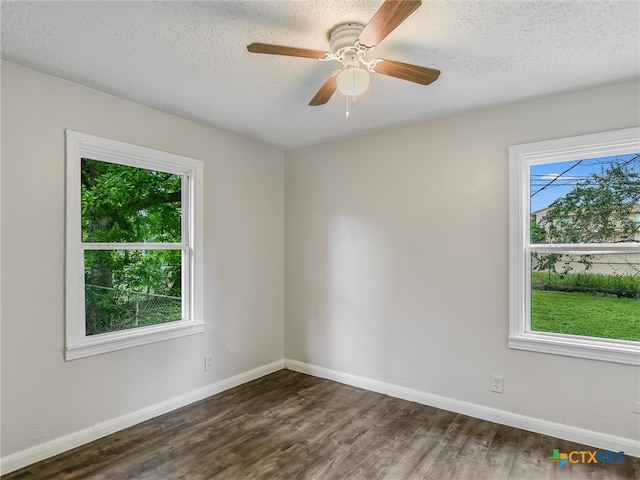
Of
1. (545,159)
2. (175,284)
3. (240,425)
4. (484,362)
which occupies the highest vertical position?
(545,159)

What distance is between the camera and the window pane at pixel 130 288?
2.74 m

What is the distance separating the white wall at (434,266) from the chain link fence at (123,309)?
1417 mm

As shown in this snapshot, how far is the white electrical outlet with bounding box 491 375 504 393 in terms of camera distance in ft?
9.59

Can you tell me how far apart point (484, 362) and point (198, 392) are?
8.00 feet

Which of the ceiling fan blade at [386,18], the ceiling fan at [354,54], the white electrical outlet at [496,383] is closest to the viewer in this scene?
the ceiling fan blade at [386,18]

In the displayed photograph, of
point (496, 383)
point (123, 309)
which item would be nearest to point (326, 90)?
point (123, 309)

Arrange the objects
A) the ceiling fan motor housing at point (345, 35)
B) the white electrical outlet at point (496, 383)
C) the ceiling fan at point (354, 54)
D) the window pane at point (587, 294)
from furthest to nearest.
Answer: the white electrical outlet at point (496, 383) < the window pane at point (587, 294) < the ceiling fan motor housing at point (345, 35) < the ceiling fan at point (354, 54)

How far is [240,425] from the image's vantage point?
289 cm

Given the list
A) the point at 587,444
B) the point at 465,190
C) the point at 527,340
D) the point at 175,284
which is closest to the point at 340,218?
the point at 465,190

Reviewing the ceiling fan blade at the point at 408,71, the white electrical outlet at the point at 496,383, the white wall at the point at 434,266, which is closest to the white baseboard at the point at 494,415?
the white wall at the point at 434,266

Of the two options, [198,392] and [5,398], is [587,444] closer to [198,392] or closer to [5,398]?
[198,392]

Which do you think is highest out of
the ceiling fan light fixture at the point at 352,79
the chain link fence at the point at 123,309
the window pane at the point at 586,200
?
the ceiling fan light fixture at the point at 352,79

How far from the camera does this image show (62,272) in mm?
2514

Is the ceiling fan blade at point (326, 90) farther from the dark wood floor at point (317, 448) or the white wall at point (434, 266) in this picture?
the dark wood floor at point (317, 448)
